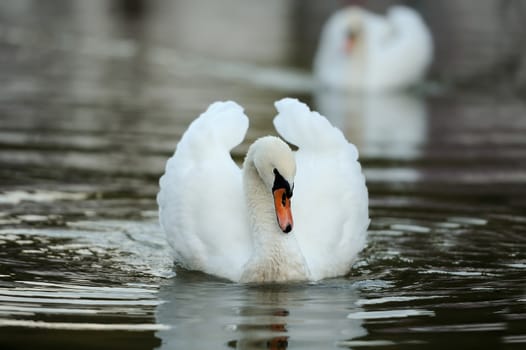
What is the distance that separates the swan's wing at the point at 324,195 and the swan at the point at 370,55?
11.9m

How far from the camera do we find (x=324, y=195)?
29.0ft

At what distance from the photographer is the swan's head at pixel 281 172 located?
8055 mm

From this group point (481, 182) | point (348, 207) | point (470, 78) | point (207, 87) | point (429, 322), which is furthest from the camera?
point (470, 78)

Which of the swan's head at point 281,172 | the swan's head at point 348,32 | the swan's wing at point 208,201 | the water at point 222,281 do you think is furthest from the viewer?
the swan's head at point 348,32

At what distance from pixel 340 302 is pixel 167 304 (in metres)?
0.94

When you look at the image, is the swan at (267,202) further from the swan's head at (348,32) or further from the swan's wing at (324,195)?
the swan's head at (348,32)

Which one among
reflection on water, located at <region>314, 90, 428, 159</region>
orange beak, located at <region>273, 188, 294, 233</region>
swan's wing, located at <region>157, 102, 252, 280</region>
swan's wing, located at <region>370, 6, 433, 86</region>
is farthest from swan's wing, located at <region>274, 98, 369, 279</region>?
swan's wing, located at <region>370, 6, 433, 86</region>

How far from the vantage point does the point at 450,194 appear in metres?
11.7

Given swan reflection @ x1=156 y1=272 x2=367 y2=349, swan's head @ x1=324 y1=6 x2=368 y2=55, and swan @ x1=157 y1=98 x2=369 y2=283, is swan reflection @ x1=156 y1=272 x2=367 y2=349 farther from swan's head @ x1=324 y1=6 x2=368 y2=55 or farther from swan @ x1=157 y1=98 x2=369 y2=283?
swan's head @ x1=324 y1=6 x2=368 y2=55

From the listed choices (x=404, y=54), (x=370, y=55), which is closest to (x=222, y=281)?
(x=404, y=54)

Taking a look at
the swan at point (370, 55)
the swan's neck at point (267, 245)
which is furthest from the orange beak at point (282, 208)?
the swan at point (370, 55)

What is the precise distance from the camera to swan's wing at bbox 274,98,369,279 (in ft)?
28.3

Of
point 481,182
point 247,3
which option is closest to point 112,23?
point 247,3

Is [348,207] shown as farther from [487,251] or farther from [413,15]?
[413,15]
